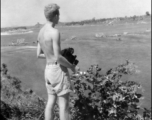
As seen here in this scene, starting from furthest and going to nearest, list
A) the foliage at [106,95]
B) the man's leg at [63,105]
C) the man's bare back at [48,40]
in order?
the foliage at [106,95], the man's leg at [63,105], the man's bare back at [48,40]

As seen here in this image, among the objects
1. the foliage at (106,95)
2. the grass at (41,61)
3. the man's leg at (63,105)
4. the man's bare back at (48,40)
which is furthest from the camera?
the grass at (41,61)

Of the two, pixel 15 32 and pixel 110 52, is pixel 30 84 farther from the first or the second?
pixel 110 52

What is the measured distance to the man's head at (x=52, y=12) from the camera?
8.11 ft

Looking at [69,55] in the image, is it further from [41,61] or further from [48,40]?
[41,61]

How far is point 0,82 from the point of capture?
275 inches

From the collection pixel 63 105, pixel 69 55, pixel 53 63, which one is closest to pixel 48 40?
pixel 53 63

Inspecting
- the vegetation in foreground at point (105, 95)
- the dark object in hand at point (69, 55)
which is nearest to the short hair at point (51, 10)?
the dark object in hand at point (69, 55)

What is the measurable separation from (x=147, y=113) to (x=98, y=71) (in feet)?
3.59

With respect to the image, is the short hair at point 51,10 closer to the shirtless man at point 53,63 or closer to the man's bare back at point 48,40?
the shirtless man at point 53,63

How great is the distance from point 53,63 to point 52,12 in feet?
1.62

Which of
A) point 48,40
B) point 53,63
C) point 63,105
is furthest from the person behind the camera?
point 63,105

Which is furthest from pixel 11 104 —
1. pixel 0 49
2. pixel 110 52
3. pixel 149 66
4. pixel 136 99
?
pixel 110 52

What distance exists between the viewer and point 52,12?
2479 millimetres

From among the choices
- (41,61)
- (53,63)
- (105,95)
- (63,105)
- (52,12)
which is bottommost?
(41,61)
